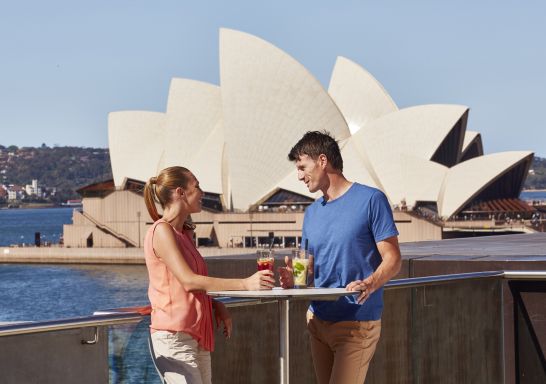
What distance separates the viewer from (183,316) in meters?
3.84

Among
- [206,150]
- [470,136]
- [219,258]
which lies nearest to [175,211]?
[219,258]

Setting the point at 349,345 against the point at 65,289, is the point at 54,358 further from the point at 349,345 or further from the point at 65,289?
the point at 65,289

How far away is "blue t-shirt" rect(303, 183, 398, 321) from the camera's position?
13.9ft

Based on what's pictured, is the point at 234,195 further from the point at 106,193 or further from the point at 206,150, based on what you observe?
the point at 106,193

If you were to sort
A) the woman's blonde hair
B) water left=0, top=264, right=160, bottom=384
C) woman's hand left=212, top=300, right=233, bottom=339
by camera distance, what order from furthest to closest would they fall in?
water left=0, top=264, right=160, bottom=384 → woman's hand left=212, top=300, right=233, bottom=339 → the woman's blonde hair

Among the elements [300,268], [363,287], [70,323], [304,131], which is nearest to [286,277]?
[300,268]

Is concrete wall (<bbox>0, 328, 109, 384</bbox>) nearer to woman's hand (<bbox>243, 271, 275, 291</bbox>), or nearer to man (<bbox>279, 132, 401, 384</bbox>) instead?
woman's hand (<bbox>243, 271, 275, 291</bbox>)

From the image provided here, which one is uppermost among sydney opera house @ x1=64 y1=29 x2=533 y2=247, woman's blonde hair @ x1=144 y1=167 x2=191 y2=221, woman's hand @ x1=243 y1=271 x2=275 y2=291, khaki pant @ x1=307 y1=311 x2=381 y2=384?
sydney opera house @ x1=64 y1=29 x2=533 y2=247

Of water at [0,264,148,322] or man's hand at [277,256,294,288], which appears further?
water at [0,264,148,322]

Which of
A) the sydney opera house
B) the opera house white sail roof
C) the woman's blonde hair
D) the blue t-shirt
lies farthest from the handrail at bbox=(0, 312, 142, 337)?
the opera house white sail roof

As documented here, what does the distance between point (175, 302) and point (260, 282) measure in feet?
1.05

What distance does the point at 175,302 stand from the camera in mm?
3854

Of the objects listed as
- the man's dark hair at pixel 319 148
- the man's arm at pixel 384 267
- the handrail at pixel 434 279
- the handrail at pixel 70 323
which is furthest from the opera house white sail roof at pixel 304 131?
the handrail at pixel 70 323

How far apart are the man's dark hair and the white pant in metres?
0.94
